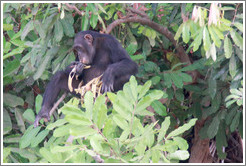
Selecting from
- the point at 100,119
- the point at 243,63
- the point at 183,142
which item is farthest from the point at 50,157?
the point at 243,63

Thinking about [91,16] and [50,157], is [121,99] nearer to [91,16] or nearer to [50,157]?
[50,157]

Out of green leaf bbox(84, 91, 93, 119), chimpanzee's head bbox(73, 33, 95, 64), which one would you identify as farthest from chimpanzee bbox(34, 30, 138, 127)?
green leaf bbox(84, 91, 93, 119)

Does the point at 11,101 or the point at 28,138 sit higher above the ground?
the point at 11,101

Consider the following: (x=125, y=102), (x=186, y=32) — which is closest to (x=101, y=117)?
(x=125, y=102)

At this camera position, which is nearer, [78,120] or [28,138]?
[78,120]

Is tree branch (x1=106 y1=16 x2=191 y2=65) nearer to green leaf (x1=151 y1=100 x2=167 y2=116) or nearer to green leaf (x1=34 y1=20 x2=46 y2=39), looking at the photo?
green leaf (x1=34 y1=20 x2=46 y2=39)

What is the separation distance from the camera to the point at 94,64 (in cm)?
469

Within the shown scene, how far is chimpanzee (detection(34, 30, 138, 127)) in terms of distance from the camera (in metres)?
4.24

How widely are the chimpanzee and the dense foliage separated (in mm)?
144

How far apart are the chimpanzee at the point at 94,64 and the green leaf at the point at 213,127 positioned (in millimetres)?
1541

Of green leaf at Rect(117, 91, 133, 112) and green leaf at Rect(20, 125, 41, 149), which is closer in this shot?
green leaf at Rect(117, 91, 133, 112)

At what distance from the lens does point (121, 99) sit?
114 inches

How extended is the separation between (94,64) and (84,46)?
243 mm

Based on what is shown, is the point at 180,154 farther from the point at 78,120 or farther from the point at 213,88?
the point at 213,88
